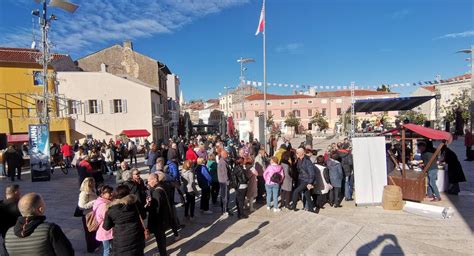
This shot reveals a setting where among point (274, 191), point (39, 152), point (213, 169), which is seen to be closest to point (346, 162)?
point (274, 191)

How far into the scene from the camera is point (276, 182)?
24.7 feet

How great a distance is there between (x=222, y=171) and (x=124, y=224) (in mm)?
3771

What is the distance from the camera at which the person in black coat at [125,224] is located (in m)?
3.94

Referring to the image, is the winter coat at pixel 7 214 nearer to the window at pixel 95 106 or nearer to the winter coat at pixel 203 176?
the winter coat at pixel 203 176

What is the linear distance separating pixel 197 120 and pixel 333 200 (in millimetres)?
81918

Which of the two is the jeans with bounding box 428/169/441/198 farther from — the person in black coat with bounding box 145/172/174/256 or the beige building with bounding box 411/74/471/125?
the beige building with bounding box 411/74/471/125

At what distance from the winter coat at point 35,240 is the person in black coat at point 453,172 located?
975cm

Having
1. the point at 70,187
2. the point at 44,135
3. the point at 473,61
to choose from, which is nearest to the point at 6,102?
the point at 44,135

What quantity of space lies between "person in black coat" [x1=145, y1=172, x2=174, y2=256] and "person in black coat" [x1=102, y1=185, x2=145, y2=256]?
90 cm

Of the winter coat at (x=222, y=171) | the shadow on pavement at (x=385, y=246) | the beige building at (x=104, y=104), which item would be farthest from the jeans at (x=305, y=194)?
the beige building at (x=104, y=104)

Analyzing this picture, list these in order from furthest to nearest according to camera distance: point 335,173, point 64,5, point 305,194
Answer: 1. point 64,5
2. point 335,173
3. point 305,194

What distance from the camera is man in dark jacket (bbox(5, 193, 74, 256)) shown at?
9.11 feet

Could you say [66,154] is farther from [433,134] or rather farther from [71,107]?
[433,134]

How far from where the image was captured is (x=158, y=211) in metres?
4.98
